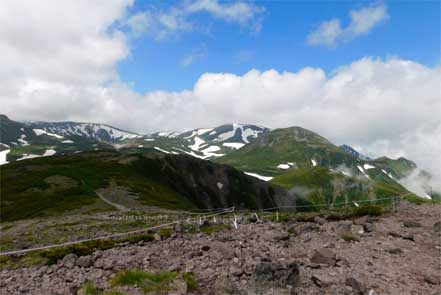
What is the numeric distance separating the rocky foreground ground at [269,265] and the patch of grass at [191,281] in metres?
0.14

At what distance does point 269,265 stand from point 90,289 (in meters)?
7.23

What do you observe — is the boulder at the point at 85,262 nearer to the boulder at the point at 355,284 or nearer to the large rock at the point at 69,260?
the large rock at the point at 69,260

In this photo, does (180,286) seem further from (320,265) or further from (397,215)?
(397,215)

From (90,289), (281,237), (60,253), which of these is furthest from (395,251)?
(60,253)

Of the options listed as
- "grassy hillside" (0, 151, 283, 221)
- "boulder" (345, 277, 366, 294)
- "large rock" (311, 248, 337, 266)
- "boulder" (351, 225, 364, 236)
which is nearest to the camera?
"boulder" (345, 277, 366, 294)

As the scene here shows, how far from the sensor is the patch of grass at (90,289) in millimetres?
13148

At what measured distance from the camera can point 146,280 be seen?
1400 cm

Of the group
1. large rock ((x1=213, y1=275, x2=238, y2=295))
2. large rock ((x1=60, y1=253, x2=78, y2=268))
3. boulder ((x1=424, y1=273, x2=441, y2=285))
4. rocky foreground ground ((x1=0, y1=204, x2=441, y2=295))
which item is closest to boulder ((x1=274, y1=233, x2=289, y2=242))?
rocky foreground ground ((x1=0, y1=204, x2=441, y2=295))

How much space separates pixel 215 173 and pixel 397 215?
164m

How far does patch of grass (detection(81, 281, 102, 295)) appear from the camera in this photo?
13.1 meters

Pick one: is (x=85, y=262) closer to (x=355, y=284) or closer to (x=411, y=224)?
(x=355, y=284)

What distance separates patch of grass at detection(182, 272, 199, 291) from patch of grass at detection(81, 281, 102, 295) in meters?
3.36

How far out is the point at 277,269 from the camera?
14.8 metres

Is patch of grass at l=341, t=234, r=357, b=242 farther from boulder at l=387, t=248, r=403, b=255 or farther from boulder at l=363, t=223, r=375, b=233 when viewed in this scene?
boulder at l=363, t=223, r=375, b=233
